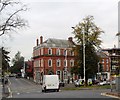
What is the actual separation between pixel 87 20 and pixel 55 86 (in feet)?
96.6

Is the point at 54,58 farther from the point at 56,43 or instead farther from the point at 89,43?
the point at 89,43

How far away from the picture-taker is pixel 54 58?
113 m

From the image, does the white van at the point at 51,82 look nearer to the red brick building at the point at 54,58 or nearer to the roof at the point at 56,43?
the red brick building at the point at 54,58

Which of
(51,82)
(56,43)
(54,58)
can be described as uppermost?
(56,43)

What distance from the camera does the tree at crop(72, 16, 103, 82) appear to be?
241ft

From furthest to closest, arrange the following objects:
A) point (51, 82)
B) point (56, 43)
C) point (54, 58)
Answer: point (56, 43)
point (54, 58)
point (51, 82)

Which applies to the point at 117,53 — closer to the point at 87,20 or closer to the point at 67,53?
the point at 87,20

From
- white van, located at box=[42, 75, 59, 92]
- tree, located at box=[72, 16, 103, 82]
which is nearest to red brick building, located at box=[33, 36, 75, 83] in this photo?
tree, located at box=[72, 16, 103, 82]

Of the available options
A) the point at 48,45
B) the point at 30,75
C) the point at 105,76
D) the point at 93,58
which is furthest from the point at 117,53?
the point at 30,75

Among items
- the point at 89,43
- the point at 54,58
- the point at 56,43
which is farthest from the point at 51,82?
the point at 56,43

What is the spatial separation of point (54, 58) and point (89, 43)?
1581 inches

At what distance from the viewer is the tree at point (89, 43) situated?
241 ft

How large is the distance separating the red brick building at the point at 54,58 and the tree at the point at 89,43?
3354cm

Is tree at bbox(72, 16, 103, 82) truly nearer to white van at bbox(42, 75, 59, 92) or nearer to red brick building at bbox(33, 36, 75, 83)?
white van at bbox(42, 75, 59, 92)
